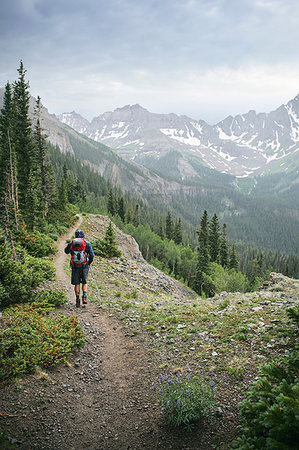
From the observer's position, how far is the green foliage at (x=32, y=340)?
6820 millimetres

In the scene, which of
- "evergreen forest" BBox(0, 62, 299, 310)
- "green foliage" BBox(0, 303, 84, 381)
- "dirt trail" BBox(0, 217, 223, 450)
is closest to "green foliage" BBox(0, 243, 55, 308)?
"evergreen forest" BBox(0, 62, 299, 310)

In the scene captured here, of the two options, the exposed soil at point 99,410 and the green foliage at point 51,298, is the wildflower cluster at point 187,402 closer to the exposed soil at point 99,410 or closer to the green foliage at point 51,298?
the exposed soil at point 99,410

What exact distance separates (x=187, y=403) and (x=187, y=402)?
19mm

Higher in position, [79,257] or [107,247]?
[79,257]

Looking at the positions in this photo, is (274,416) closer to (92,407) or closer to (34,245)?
(92,407)

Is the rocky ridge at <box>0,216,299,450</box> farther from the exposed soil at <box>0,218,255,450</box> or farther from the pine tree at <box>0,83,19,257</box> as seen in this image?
the pine tree at <box>0,83,19,257</box>

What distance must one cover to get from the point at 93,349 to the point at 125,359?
4.39 feet

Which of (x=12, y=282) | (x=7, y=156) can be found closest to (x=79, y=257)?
(x=12, y=282)

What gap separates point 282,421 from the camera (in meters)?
3.42

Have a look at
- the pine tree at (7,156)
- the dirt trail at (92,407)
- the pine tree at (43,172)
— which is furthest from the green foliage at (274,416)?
the pine tree at (43,172)

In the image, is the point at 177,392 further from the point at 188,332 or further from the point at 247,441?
the point at 188,332

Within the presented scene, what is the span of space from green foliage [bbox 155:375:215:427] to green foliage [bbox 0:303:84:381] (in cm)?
369

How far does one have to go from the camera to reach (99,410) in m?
6.24

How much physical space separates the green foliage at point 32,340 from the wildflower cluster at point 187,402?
3660 mm
